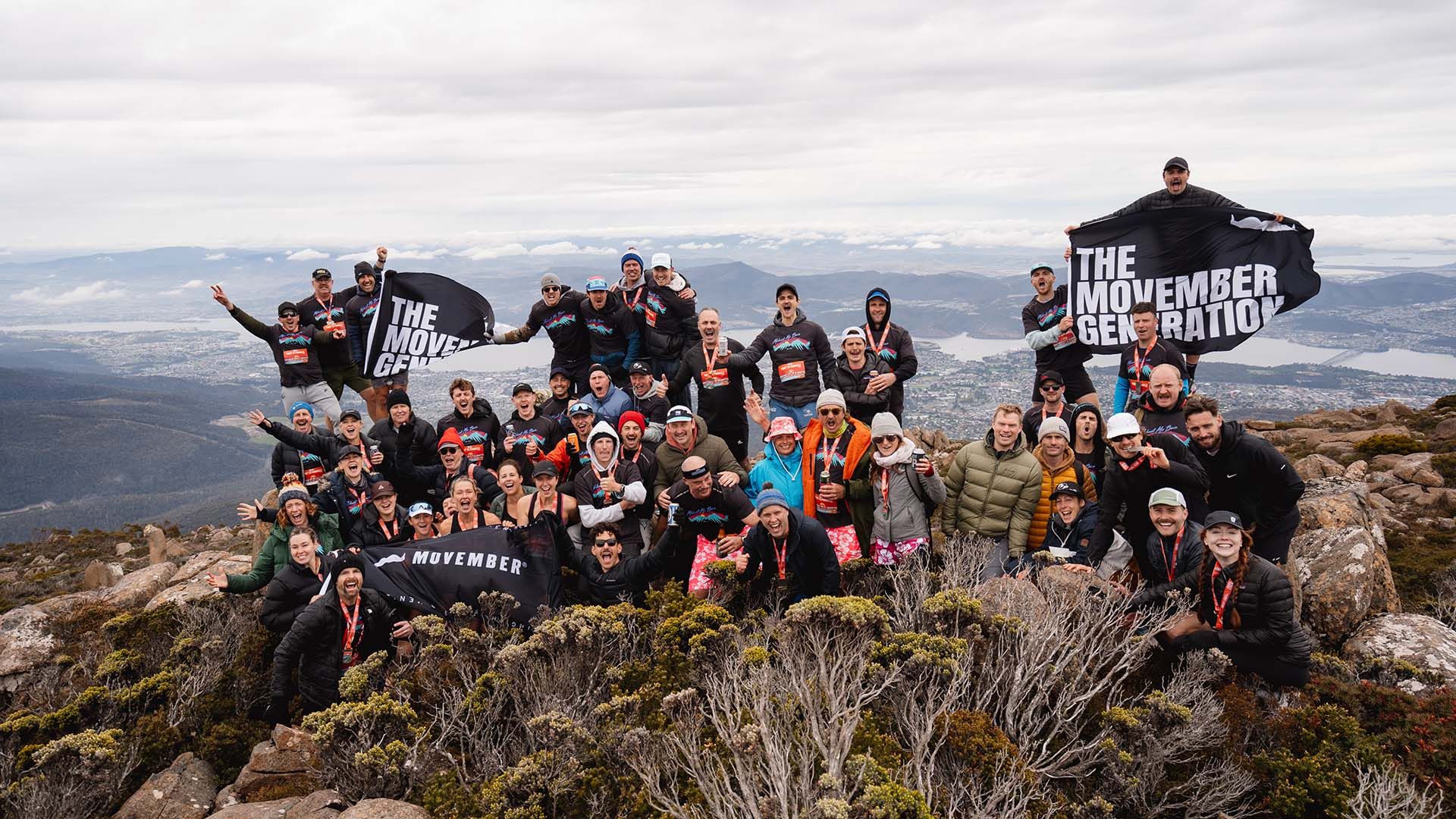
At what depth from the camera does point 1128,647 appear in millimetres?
7355

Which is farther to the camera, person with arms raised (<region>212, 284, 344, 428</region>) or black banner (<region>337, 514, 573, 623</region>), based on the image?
person with arms raised (<region>212, 284, 344, 428</region>)

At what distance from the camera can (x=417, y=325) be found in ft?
49.5

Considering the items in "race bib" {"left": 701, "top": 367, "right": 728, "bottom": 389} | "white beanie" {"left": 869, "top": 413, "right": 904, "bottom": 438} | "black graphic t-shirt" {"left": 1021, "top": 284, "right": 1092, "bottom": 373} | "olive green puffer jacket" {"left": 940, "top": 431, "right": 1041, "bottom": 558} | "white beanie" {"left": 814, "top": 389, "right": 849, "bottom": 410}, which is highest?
"black graphic t-shirt" {"left": 1021, "top": 284, "right": 1092, "bottom": 373}

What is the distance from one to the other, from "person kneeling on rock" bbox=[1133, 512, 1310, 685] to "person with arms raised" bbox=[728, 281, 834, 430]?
5.41m

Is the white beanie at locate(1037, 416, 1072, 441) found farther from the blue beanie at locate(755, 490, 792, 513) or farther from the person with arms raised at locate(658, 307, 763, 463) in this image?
the person with arms raised at locate(658, 307, 763, 463)

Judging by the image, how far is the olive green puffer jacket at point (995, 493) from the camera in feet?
29.4

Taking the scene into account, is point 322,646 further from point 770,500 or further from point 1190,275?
point 1190,275

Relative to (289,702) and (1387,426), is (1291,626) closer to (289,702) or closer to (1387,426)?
(289,702)

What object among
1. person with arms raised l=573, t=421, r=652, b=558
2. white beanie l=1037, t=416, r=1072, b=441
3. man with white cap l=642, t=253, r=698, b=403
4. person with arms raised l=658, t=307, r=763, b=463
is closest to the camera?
white beanie l=1037, t=416, r=1072, b=441

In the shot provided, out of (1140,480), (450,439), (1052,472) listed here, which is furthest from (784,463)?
(450,439)

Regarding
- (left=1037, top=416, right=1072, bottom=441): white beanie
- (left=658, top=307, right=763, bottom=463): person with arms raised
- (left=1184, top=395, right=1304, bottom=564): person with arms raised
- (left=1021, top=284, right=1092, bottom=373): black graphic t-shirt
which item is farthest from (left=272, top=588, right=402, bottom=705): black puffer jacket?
(left=1021, top=284, right=1092, bottom=373): black graphic t-shirt

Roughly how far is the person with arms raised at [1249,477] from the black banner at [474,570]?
25.1 ft

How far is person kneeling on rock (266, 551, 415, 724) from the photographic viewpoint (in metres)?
8.52

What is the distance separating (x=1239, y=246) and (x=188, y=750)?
657 inches
